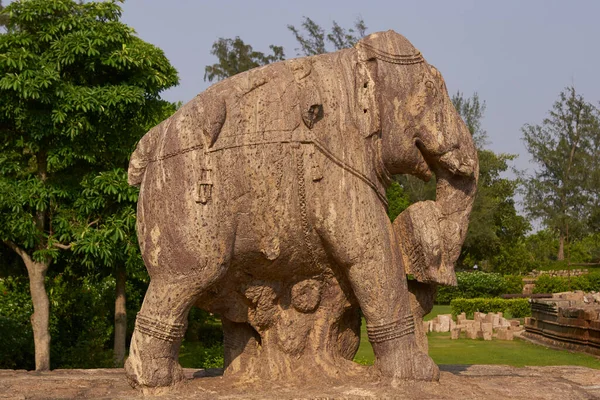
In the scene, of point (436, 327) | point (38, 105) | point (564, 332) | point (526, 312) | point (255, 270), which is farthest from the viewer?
point (526, 312)

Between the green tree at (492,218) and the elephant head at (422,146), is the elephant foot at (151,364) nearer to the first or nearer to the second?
the elephant head at (422,146)

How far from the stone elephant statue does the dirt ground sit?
0.42 ft

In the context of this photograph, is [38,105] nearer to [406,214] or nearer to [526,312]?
[406,214]

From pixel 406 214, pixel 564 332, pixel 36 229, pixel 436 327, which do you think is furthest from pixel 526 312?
pixel 406 214

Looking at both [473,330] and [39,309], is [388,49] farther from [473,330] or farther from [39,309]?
[473,330]

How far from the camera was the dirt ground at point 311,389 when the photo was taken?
4.49m

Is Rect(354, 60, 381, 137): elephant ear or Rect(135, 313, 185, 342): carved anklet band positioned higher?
Rect(354, 60, 381, 137): elephant ear

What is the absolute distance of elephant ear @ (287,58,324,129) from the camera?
4.60 m

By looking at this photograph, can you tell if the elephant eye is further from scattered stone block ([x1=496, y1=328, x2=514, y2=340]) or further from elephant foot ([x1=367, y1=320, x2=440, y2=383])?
scattered stone block ([x1=496, y1=328, x2=514, y2=340])

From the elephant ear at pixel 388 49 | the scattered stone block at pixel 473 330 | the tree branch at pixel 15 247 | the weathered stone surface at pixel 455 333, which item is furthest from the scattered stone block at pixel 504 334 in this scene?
the elephant ear at pixel 388 49

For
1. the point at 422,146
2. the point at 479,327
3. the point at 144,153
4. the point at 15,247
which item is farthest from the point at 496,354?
the point at 144,153

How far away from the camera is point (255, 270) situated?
15.6 ft

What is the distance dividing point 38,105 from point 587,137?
1322 inches

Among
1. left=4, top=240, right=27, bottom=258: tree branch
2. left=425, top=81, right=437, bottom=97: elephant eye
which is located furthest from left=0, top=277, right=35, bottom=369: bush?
left=425, top=81, right=437, bottom=97: elephant eye
